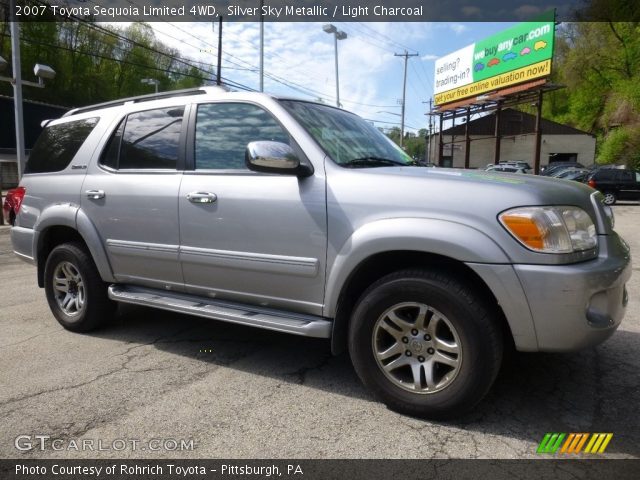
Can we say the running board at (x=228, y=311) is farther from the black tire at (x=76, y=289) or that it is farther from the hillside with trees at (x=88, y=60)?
the hillside with trees at (x=88, y=60)

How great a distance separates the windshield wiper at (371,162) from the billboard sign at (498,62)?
72.7ft

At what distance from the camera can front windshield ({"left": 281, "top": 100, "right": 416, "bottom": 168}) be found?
3.35m

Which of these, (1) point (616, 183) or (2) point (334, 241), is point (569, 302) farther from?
(1) point (616, 183)

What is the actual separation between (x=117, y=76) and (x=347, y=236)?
4725cm

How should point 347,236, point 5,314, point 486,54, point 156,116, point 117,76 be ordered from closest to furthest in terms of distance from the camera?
point 347,236, point 156,116, point 5,314, point 486,54, point 117,76

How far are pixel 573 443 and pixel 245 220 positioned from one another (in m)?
2.26

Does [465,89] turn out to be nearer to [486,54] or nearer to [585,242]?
[486,54]

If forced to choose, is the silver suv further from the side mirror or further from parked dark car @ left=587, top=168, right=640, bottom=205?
parked dark car @ left=587, top=168, right=640, bottom=205

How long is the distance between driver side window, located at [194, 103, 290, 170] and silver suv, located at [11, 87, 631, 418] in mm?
10

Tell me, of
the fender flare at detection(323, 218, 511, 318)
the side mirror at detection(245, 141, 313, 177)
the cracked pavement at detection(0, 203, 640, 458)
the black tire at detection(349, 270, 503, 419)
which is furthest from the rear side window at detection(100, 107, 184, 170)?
the black tire at detection(349, 270, 503, 419)

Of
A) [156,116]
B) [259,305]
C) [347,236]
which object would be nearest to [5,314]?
[156,116]

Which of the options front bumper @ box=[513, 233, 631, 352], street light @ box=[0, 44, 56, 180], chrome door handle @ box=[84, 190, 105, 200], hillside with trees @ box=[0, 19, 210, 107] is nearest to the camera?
front bumper @ box=[513, 233, 631, 352]

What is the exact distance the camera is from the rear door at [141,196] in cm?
373

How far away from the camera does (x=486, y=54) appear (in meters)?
28.2
